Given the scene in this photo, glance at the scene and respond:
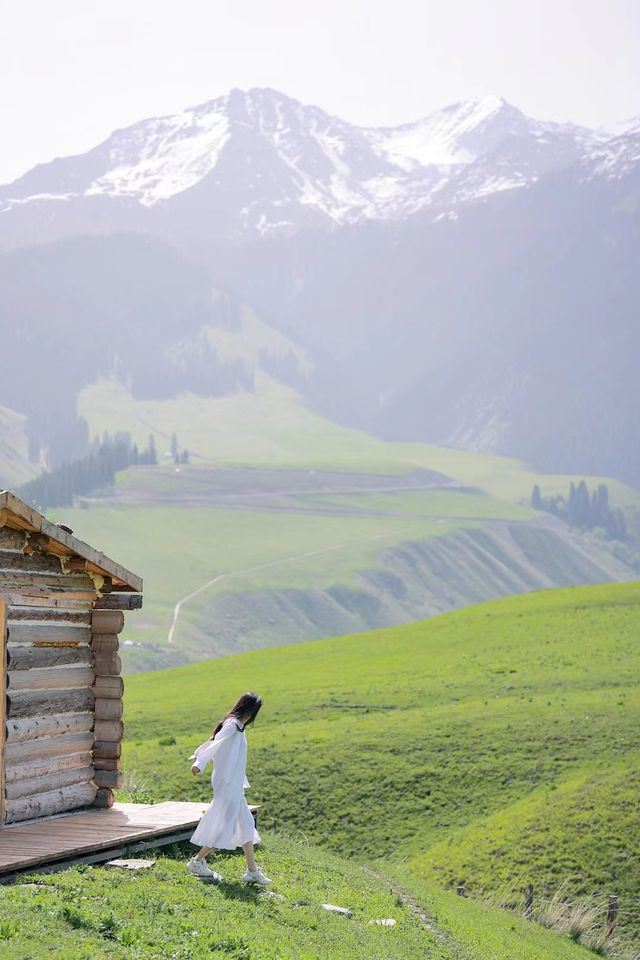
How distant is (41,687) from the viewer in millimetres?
23953

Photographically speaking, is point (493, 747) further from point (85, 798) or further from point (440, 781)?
point (85, 798)

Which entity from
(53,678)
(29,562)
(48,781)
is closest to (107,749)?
(48,781)

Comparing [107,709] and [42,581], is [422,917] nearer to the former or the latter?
[107,709]

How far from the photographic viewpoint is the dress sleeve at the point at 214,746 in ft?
68.9

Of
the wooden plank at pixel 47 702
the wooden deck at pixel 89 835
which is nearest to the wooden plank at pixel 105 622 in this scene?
the wooden plank at pixel 47 702

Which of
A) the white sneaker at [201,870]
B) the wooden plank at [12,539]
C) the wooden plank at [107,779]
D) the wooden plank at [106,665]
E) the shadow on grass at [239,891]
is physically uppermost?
the wooden plank at [12,539]

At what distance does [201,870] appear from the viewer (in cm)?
2105

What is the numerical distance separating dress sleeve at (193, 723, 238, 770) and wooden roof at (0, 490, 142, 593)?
15.4ft

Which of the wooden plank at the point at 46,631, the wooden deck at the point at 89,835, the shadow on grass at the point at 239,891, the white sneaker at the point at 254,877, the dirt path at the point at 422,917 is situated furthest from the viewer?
the wooden plank at the point at 46,631

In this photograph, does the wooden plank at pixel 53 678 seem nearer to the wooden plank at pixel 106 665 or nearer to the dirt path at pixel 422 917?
the wooden plank at pixel 106 665

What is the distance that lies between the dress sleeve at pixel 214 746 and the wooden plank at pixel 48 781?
382 cm

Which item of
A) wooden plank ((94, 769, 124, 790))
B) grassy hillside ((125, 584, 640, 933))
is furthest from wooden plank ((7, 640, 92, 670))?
grassy hillside ((125, 584, 640, 933))

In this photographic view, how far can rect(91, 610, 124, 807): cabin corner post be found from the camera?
25625 mm

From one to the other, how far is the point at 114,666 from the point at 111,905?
25.8ft
